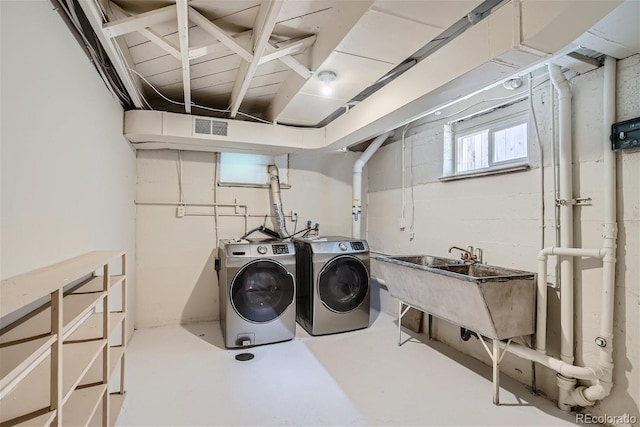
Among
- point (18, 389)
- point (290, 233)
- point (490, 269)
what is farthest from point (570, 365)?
point (290, 233)

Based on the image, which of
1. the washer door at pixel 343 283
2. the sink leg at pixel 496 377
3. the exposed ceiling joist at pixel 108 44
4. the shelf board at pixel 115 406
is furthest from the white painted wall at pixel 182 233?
the sink leg at pixel 496 377

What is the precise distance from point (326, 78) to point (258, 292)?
77.6 inches

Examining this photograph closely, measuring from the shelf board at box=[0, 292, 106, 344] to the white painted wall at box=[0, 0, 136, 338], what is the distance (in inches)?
7.5

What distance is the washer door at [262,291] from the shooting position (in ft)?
9.39

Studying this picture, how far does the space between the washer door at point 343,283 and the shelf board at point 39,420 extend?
233cm

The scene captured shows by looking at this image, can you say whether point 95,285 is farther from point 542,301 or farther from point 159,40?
point 542,301

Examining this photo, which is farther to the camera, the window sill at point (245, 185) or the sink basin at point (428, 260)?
the window sill at point (245, 185)

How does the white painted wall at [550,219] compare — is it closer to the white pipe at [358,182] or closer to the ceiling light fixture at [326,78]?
the white pipe at [358,182]

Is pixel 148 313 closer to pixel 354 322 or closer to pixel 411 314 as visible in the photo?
pixel 354 322

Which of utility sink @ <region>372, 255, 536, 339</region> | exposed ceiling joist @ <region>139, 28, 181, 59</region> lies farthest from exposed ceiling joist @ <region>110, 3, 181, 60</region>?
utility sink @ <region>372, 255, 536, 339</region>

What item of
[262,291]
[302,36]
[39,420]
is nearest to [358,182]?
[262,291]

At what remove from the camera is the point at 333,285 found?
325 centimetres

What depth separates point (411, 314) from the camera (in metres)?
3.40

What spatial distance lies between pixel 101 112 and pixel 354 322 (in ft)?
9.29
